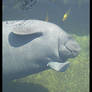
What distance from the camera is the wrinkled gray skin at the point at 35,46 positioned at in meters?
3.55

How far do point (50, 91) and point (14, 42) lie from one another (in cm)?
161

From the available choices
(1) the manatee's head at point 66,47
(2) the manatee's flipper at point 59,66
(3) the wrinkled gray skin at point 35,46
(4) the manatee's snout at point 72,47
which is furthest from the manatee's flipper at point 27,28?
(2) the manatee's flipper at point 59,66

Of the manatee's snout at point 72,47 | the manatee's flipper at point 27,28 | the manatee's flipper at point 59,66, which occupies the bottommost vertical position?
the manatee's flipper at point 59,66

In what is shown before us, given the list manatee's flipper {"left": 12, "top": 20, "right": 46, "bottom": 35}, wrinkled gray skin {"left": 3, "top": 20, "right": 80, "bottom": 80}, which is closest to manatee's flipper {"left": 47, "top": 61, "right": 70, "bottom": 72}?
wrinkled gray skin {"left": 3, "top": 20, "right": 80, "bottom": 80}

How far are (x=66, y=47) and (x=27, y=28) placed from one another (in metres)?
0.88

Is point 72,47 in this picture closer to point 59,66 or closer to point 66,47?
point 66,47

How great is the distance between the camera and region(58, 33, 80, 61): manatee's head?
3543mm

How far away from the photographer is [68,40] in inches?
142

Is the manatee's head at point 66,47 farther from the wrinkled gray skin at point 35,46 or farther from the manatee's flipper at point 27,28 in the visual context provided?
the manatee's flipper at point 27,28

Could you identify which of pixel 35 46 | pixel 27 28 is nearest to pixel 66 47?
pixel 35 46

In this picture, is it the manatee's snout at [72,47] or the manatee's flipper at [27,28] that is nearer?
the manatee's flipper at [27,28]

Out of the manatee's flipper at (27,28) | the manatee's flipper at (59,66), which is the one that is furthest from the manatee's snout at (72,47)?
the manatee's flipper at (27,28)

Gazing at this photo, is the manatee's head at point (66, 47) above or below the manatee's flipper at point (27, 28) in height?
below

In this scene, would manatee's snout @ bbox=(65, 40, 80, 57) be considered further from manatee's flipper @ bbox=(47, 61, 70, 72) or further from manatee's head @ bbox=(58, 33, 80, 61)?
manatee's flipper @ bbox=(47, 61, 70, 72)
